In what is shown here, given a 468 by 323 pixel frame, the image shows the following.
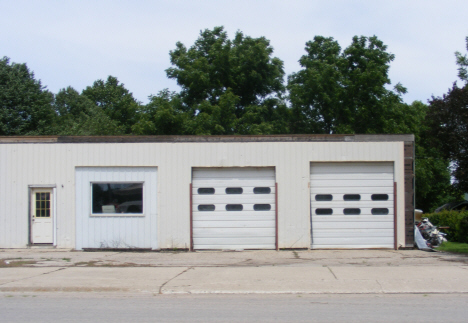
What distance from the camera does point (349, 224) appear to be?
52.9 ft

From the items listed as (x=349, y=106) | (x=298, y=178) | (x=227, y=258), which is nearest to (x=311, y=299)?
(x=227, y=258)

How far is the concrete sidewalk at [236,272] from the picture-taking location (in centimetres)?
998

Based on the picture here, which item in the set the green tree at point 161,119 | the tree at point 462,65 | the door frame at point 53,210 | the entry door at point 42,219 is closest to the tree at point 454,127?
the tree at point 462,65

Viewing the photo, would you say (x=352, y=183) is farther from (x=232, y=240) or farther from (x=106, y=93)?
(x=106, y=93)

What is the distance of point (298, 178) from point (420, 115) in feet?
122

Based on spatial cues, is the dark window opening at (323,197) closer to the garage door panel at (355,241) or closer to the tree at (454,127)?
the garage door panel at (355,241)

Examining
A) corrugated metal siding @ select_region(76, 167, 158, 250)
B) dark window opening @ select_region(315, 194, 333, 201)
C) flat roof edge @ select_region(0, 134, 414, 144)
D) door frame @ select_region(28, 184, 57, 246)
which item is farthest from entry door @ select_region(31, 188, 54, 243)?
dark window opening @ select_region(315, 194, 333, 201)

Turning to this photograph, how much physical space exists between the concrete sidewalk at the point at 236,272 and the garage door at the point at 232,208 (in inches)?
28.0

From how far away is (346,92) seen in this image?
35844 millimetres

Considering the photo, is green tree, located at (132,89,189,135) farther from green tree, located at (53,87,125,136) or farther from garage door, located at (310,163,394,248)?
garage door, located at (310,163,394,248)

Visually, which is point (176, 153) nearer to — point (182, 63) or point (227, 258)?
point (227, 258)

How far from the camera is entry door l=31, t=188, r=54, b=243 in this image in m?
16.2

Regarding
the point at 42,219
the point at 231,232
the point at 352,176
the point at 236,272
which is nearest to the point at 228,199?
the point at 231,232

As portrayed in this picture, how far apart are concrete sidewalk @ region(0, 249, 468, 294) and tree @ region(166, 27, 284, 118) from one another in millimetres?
24113
